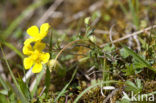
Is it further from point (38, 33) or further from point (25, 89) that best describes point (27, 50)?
point (25, 89)

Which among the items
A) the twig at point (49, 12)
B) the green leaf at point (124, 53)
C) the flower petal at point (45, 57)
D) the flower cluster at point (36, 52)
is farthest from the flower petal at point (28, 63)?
the twig at point (49, 12)

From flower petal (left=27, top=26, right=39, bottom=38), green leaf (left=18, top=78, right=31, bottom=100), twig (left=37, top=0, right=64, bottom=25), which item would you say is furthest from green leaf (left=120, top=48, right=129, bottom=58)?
twig (left=37, top=0, right=64, bottom=25)

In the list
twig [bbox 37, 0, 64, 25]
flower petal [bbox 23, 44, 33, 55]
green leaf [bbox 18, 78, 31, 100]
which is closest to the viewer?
green leaf [bbox 18, 78, 31, 100]

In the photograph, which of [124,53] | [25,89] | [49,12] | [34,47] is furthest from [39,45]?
[49,12]

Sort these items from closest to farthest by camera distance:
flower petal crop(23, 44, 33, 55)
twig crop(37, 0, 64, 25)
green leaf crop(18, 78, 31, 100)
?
green leaf crop(18, 78, 31, 100) < flower petal crop(23, 44, 33, 55) < twig crop(37, 0, 64, 25)

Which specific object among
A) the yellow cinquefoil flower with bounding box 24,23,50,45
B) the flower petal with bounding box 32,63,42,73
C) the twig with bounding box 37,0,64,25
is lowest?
the flower petal with bounding box 32,63,42,73

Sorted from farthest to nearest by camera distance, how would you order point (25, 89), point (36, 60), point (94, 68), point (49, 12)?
1. point (49, 12)
2. point (94, 68)
3. point (36, 60)
4. point (25, 89)

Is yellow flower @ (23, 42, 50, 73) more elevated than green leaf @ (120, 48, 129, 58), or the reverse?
yellow flower @ (23, 42, 50, 73)

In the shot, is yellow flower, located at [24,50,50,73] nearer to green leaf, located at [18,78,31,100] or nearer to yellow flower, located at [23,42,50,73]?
yellow flower, located at [23,42,50,73]

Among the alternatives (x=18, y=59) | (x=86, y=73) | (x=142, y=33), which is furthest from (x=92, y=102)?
(x=18, y=59)

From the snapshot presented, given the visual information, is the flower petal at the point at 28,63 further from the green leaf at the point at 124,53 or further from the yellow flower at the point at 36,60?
the green leaf at the point at 124,53
